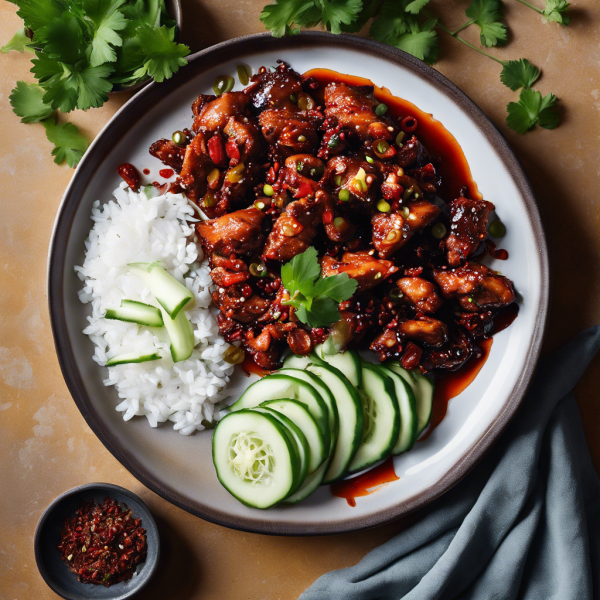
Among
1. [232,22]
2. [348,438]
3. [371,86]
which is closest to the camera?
[348,438]

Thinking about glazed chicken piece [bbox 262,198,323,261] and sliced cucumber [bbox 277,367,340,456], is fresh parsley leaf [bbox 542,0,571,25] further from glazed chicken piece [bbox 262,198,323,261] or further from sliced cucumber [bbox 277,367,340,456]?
sliced cucumber [bbox 277,367,340,456]

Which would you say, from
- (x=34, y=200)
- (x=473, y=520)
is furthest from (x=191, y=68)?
(x=473, y=520)

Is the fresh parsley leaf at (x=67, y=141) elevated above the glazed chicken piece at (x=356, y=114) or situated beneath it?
elevated above

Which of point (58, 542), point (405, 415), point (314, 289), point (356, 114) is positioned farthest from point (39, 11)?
point (58, 542)

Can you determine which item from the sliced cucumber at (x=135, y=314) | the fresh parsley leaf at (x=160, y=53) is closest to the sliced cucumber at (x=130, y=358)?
the sliced cucumber at (x=135, y=314)

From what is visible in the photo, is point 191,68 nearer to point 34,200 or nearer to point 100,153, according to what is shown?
point 100,153

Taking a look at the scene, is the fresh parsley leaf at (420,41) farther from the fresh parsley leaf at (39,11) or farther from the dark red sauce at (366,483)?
the dark red sauce at (366,483)

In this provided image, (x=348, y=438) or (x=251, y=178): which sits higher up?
(x=251, y=178)
